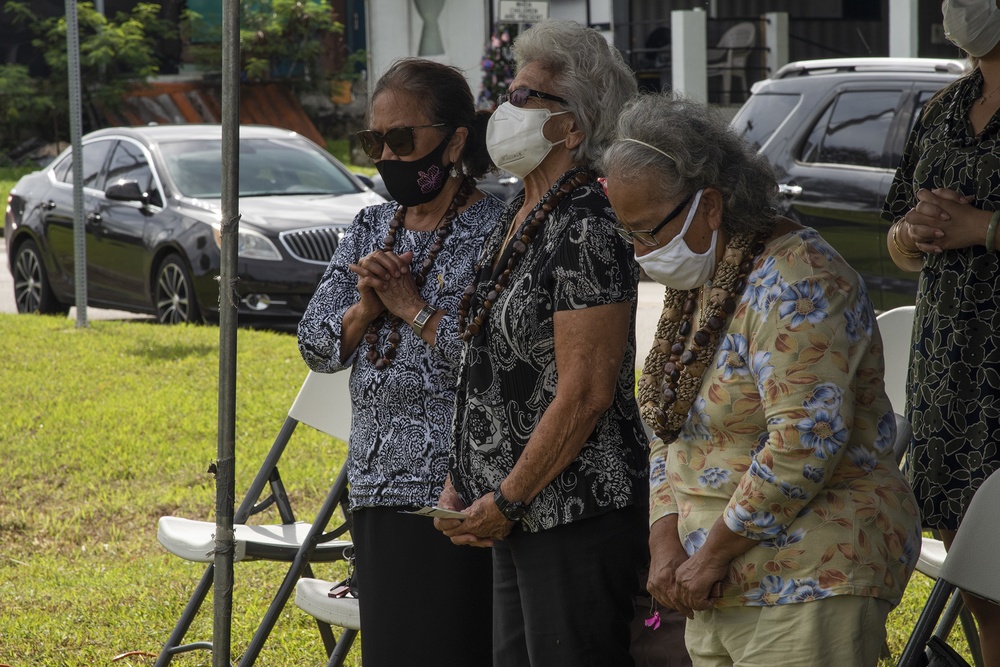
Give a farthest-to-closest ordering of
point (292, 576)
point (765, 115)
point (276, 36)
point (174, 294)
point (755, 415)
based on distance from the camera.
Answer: point (276, 36), point (174, 294), point (765, 115), point (292, 576), point (755, 415)

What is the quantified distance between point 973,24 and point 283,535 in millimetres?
2525

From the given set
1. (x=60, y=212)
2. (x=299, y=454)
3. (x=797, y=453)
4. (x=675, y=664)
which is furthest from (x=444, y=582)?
(x=60, y=212)

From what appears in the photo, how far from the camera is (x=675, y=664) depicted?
2.85 meters

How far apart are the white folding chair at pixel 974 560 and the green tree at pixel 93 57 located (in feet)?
89.9

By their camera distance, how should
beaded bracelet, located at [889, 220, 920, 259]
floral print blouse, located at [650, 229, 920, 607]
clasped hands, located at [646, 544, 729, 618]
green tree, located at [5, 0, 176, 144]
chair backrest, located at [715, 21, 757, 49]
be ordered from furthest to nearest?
green tree, located at [5, 0, 176, 144], chair backrest, located at [715, 21, 757, 49], beaded bracelet, located at [889, 220, 920, 259], clasped hands, located at [646, 544, 729, 618], floral print blouse, located at [650, 229, 920, 607]

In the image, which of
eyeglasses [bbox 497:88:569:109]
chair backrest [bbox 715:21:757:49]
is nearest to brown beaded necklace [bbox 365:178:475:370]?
eyeglasses [bbox 497:88:569:109]

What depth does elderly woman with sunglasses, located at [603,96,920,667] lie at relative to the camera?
7.50 feet

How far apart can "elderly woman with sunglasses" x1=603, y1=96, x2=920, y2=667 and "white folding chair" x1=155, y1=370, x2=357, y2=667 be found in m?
1.48

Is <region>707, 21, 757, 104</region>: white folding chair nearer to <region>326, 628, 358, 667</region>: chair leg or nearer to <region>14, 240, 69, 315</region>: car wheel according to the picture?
<region>14, 240, 69, 315</region>: car wheel

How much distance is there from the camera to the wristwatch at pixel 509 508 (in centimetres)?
270

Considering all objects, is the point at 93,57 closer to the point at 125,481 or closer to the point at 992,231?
the point at 125,481

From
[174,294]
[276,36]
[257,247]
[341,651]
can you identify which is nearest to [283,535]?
[341,651]

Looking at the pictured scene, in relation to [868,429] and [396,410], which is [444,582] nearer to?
[396,410]

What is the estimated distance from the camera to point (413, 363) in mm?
3115
